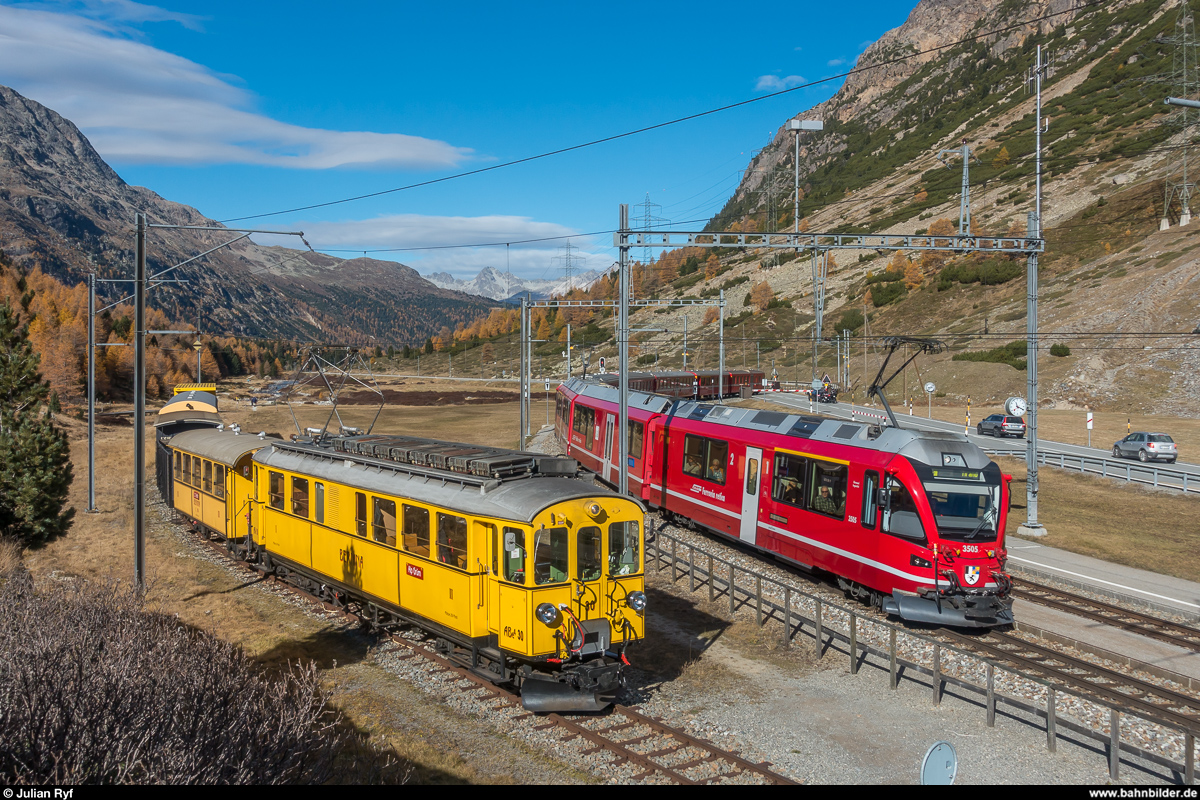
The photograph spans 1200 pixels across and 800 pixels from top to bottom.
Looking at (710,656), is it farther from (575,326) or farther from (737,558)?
(575,326)

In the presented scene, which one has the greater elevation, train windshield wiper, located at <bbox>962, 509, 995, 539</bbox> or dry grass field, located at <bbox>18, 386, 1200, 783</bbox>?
train windshield wiper, located at <bbox>962, 509, 995, 539</bbox>

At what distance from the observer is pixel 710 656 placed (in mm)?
14148

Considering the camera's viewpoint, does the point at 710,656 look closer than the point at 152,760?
No

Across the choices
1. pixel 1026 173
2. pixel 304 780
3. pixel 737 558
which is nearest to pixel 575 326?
pixel 1026 173

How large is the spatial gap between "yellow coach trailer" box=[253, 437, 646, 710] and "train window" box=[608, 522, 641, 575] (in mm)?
17

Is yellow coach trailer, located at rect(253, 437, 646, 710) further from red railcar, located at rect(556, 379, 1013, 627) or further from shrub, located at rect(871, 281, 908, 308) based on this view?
shrub, located at rect(871, 281, 908, 308)

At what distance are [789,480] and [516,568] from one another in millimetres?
9065

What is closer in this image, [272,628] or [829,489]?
[272,628]

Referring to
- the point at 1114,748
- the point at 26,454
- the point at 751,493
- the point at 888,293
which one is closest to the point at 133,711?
the point at 1114,748

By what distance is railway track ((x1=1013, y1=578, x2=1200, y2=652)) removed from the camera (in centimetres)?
1531

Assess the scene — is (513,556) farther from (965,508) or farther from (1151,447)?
(1151,447)

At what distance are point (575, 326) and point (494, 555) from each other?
151 metres

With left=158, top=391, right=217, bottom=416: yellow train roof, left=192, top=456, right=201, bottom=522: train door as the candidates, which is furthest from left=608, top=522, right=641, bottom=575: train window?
left=158, top=391, right=217, bottom=416: yellow train roof

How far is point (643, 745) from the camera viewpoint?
10508 mm
